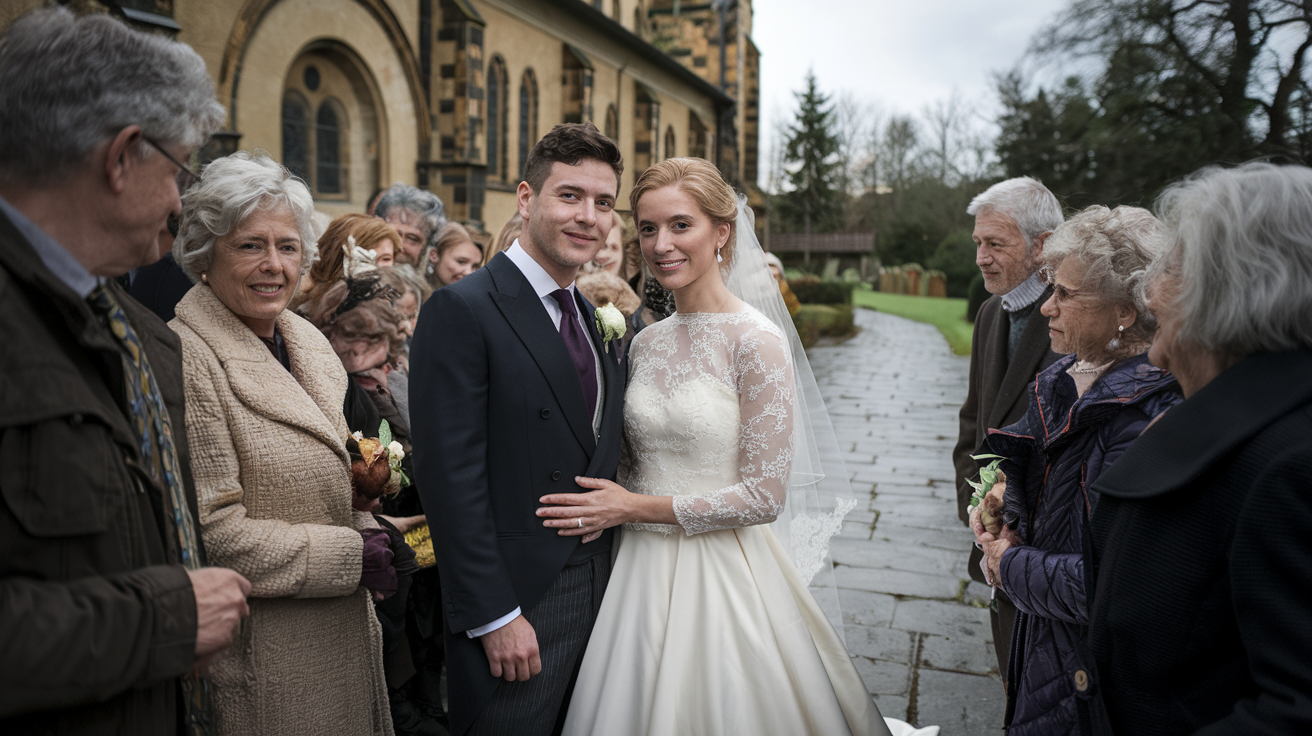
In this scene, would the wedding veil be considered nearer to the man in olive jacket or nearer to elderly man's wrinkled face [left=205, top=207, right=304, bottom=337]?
elderly man's wrinkled face [left=205, top=207, right=304, bottom=337]

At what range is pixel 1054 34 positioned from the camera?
36.2 feet

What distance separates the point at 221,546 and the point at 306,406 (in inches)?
17.5

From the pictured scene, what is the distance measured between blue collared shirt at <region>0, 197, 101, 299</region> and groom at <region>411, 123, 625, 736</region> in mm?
875

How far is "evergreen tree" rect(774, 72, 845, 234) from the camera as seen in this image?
54.1m

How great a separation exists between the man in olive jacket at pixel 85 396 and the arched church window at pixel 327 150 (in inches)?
496

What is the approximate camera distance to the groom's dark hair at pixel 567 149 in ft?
7.79

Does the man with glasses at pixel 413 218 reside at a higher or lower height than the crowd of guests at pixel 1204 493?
higher

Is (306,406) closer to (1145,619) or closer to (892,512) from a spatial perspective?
(1145,619)

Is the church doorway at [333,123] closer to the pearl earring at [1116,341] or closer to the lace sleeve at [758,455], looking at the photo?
the lace sleeve at [758,455]

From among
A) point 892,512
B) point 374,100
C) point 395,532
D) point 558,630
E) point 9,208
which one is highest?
point 374,100

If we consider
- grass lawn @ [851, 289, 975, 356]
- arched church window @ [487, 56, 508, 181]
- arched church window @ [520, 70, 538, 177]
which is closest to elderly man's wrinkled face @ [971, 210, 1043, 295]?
arched church window @ [487, 56, 508, 181]

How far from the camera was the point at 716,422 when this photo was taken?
246 centimetres

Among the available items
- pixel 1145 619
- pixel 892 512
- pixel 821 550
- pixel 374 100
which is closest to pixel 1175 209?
pixel 1145 619

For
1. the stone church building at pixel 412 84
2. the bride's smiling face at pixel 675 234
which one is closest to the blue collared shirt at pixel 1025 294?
the bride's smiling face at pixel 675 234
